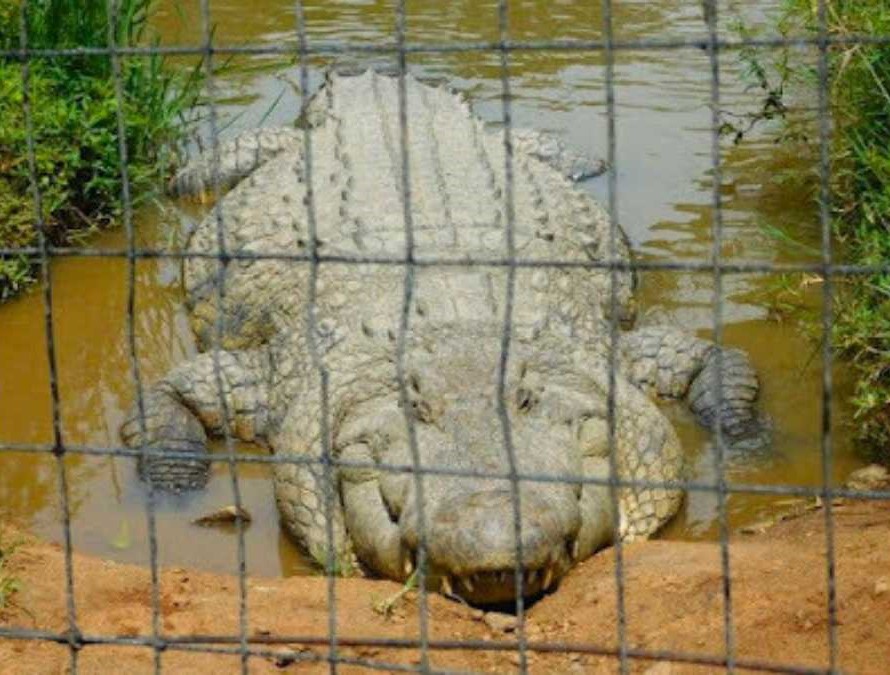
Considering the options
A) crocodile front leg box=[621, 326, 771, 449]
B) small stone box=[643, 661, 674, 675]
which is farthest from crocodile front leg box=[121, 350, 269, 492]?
small stone box=[643, 661, 674, 675]

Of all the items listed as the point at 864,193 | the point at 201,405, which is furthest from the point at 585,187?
the point at 201,405

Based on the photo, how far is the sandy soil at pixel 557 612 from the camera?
137 inches

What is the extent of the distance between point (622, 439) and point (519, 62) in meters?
4.63

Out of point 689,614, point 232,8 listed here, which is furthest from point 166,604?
point 232,8

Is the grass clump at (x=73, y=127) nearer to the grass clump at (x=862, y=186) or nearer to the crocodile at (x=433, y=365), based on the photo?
the crocodile at (x=433, y=365)

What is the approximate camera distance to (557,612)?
3990 millimetres

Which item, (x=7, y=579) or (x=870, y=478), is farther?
(x=870, y=478)

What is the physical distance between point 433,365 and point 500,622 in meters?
1.04

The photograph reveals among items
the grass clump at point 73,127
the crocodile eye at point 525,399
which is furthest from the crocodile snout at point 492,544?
the grass clump at point 73,127

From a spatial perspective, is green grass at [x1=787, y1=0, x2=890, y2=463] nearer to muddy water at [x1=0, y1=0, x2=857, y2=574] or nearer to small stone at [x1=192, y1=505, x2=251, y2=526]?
muddy water at [x1=0, y1=0, x2=857, y2=574]

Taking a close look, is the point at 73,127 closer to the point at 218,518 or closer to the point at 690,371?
the point at 218,518

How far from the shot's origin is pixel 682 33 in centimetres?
941

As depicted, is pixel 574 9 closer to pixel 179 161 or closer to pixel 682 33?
pixel 682 33

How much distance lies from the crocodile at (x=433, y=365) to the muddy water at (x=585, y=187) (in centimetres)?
14
